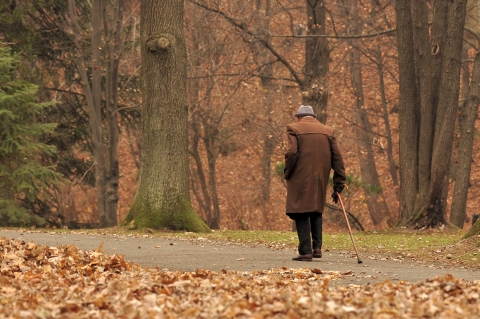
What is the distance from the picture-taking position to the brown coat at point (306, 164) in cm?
1250

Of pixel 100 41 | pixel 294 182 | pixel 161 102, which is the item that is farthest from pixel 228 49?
pixel 294 182

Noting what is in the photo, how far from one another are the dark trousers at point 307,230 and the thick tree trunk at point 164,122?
6.48 m

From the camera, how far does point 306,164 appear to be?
12.6 meters

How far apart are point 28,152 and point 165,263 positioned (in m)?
12.6

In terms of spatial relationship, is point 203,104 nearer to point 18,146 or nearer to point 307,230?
point 18,146

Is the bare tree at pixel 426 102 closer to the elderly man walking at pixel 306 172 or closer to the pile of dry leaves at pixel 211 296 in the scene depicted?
the elderly man walking at pixel 306 172

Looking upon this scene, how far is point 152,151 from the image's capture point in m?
19.3

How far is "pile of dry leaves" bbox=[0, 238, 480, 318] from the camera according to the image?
6.72m

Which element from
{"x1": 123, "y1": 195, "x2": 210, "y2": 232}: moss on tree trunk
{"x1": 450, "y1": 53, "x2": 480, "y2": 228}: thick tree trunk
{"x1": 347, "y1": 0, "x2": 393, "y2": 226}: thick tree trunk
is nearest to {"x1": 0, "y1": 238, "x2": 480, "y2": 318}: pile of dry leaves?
{"x1": 123, "y1": 195, "x2": 210, "y2": 232}: moss on tree trunk

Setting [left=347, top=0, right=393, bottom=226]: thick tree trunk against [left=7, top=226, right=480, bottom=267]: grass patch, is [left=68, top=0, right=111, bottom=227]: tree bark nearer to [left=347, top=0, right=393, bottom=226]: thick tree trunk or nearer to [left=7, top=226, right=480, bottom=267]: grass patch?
[left=7, top=226, right=480, bottom=267]: grass patch

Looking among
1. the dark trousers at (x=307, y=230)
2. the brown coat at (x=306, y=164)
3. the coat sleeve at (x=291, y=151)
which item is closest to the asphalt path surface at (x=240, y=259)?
the dark trousers at (x=307, y=230)

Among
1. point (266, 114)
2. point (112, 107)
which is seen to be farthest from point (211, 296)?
point (266, 114)

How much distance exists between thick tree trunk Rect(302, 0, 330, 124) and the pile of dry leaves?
1767cm

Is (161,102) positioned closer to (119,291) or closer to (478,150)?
(119,291)
